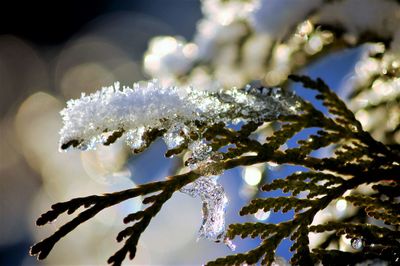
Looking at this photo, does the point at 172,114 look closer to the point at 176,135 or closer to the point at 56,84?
the point at 176,135

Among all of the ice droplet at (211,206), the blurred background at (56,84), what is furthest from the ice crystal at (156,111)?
the blurred background at (56,84)

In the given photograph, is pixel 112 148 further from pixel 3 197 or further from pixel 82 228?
pixel 3 197

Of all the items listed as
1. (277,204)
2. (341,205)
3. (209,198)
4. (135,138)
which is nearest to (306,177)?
(277,204)

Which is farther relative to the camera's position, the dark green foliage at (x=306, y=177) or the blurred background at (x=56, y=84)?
the blurred background at (x=56, y=84)

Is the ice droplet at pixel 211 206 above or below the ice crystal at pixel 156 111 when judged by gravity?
below

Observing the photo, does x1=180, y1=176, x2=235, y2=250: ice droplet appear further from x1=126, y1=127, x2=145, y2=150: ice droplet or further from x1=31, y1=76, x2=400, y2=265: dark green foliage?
x1=126, y1=127, x2=145, y2=150: ice droplet

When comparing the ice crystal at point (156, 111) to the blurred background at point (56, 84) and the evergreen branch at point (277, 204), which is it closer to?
the evergreen branch at point (277, 204)
